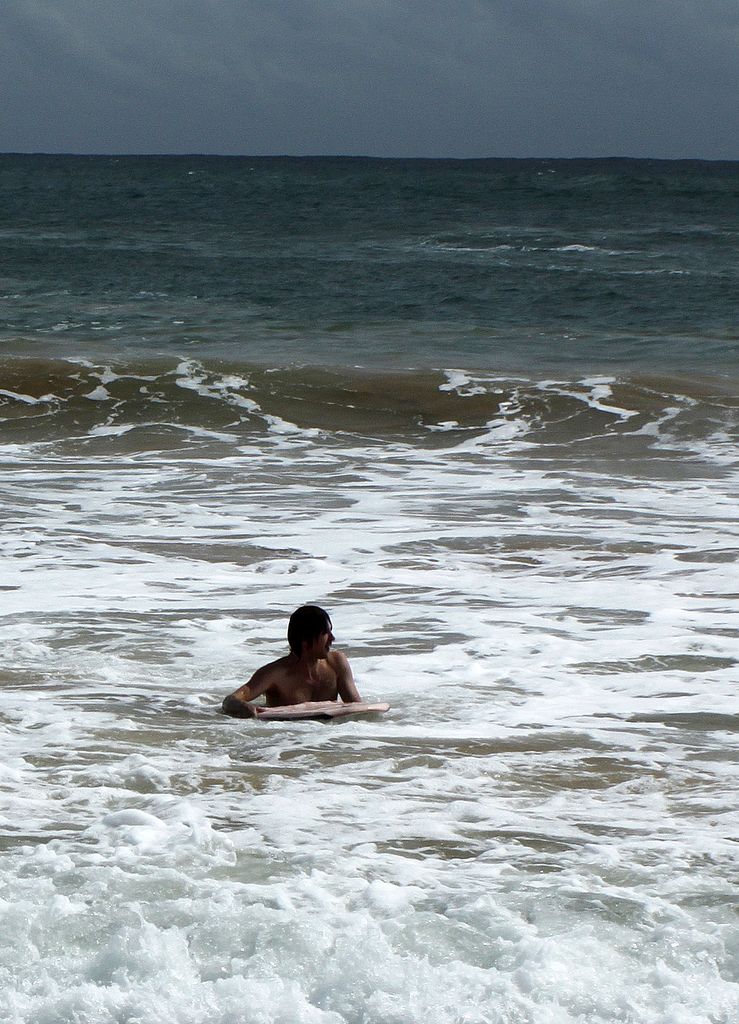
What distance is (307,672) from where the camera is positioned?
6.26m

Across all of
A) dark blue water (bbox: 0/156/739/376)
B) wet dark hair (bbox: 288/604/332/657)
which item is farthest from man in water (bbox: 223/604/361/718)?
dark blue water (bbox: 0/156/739/376)

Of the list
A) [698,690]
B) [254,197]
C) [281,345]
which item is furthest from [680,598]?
[254,197]

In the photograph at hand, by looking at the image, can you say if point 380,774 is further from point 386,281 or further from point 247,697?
point 386,281

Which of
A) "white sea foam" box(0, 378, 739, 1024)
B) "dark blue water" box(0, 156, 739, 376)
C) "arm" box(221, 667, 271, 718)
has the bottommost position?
"white sea foam" box(0, 378, 739, 1024)

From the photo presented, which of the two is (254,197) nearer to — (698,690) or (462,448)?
(462,448)

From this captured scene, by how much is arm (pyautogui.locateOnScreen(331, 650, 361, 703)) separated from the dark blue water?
1374 centimetres

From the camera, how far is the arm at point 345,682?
6254mm

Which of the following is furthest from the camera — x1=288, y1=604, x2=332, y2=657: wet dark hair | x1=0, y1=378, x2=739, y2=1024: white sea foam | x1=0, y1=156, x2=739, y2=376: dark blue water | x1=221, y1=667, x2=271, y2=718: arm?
x1=0, y1=156, x2=739, y2=376: dark blue water

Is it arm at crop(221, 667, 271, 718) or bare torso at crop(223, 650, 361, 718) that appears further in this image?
bare torso at crop(223, 650, 361, 718)

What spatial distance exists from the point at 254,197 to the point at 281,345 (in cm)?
4252

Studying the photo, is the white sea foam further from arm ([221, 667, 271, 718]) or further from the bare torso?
the bare torso

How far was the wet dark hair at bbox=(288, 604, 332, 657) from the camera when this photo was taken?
621 centimetres

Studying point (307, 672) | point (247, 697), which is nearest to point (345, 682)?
point (307, 672)

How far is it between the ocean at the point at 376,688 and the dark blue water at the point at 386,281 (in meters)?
1.62
